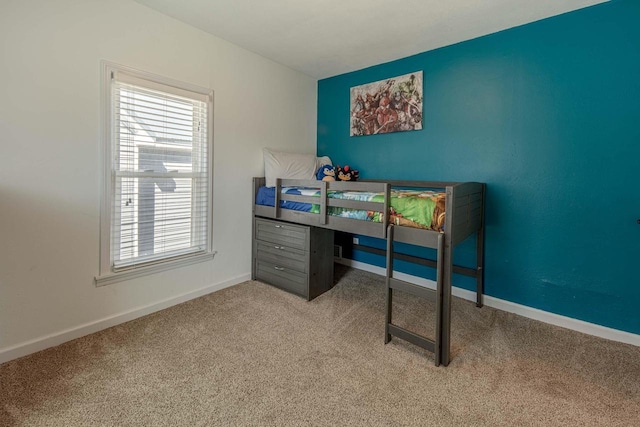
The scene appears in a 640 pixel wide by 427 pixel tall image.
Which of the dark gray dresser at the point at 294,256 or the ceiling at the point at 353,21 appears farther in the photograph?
the dark gray dresser at the point at 294,256

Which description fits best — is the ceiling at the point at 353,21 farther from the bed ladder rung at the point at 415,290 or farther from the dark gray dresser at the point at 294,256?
the bed ladder rung at the point at 415,290

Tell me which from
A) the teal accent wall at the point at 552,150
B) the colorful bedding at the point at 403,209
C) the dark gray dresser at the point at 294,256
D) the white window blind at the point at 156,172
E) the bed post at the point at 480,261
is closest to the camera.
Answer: the colorful bedding at the point at 403,209

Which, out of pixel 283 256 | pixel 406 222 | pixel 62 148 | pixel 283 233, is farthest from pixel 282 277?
pixel 62 148

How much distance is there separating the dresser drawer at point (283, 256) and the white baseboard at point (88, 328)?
0.55 meters

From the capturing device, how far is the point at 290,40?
8.74ft

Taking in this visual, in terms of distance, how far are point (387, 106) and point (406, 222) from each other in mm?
1642

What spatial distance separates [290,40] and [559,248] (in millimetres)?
2793

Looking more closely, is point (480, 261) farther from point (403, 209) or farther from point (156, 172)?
point (156, 172)

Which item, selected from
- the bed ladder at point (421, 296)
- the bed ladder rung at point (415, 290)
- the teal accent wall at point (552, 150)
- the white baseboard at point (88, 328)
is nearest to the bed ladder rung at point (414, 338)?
the bed ladder at point (421, 296)

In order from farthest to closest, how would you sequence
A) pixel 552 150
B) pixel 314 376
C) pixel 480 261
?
pixel 480 261 → pixel 552 150 → pixel 314 376

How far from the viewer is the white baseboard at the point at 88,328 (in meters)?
1.75

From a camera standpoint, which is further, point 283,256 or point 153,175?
point 283,256

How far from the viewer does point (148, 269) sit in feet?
7.58

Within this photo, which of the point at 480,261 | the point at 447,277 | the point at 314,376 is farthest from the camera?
the point at 480,261
